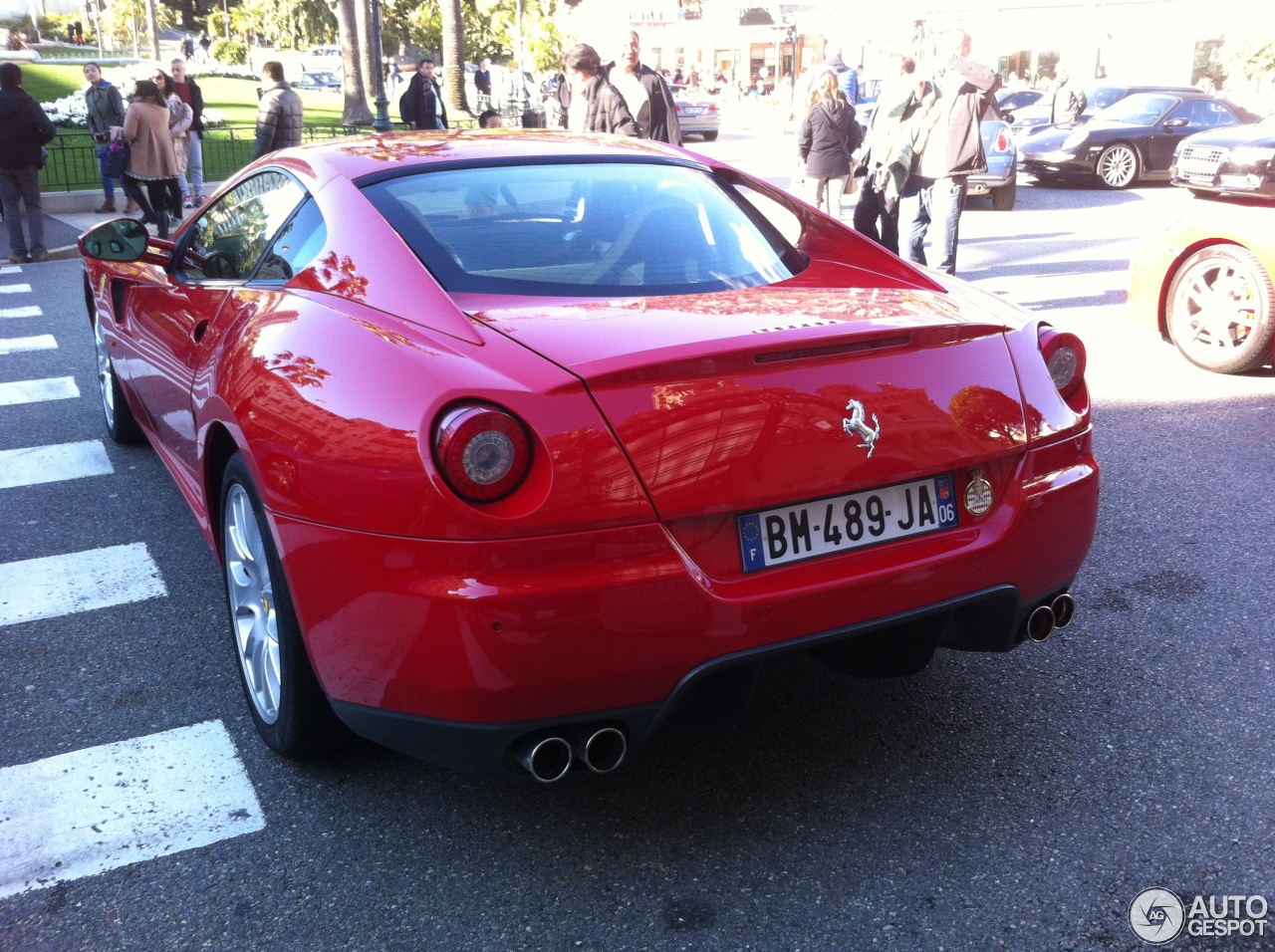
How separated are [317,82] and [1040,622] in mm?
61195

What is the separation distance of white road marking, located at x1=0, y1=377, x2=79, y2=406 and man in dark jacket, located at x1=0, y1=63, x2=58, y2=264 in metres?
5.77

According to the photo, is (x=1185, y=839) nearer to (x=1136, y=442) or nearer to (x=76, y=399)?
(x=1136, y=442)

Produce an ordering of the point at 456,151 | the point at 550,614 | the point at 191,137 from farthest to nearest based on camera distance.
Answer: the point at 191,137 → the point at 456,151 → the point at 550,614

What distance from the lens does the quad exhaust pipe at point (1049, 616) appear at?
2.85m

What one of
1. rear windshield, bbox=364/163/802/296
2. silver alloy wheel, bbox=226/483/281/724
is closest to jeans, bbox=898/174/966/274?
rear windshield, bbox=364/163/802/296

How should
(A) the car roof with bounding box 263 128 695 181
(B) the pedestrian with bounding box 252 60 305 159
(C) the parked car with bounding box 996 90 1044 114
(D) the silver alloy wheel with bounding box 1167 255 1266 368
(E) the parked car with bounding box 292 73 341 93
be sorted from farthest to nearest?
(E) the parked car with bounding box 292 73 341 93, (C) the parked car with bounding box 996 90 1044 114, (B) the pedestrian with bounding box 252 60 305 159, (D) the silver alloy wheel with bounding box 1167 255 1266 368, (A) the car roof with bounding box 263 128 695 181

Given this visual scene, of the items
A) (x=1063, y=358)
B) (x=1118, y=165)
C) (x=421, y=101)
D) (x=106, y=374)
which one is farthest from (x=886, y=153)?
(x=1118, y=165)

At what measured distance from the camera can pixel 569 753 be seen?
7.83 feet

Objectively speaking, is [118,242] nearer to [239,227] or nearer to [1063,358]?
[239,227]

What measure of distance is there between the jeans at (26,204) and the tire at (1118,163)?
13.9 m

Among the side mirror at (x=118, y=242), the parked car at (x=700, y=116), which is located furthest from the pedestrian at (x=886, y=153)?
the parked car at (x=700, y=116)

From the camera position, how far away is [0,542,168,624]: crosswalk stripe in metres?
4.08

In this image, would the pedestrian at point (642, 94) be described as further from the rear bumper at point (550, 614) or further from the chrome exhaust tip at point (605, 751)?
the chrome exhaust tip at point (605, 751)

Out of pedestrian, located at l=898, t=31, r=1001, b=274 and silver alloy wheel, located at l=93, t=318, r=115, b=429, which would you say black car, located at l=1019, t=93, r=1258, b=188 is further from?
silver alloy wheel, located at l=93, t=318, r=115, b=429
